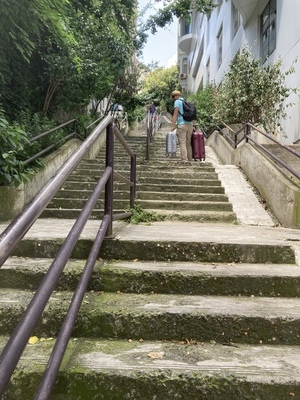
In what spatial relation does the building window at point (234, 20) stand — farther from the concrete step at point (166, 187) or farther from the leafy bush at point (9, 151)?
the leafy bush at point (9, 151)

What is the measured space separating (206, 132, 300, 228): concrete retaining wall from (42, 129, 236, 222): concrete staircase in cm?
54

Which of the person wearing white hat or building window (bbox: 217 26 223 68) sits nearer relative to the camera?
the person wearing white hat

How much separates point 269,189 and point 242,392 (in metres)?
3.36

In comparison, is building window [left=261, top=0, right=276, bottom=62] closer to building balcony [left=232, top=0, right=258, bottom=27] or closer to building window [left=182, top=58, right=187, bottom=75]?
building balcony [left=232, top=0, right=258, bottom=27]

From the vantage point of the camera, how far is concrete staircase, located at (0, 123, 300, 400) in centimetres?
154

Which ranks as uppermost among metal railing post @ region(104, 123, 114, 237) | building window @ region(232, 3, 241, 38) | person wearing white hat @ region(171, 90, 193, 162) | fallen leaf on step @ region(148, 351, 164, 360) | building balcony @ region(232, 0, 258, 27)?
building window @ region(232, 3, 241, 38)

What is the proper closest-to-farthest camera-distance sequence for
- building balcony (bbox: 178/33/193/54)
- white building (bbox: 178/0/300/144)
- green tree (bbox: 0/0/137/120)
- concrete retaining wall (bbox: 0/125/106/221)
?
concrete retaining wall (bbox: 0/125/106/221) → green tree (bbox: 0/0/137/120) → white building (bbox: 178/0/300/144) → building balcony (bbox: 178/33/193/54)

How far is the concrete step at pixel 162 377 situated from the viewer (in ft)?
4.99

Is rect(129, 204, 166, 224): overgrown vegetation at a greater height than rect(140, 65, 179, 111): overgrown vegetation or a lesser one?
lesser

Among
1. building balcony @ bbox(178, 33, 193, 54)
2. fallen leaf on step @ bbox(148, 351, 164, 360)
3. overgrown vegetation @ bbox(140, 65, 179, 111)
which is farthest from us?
overgrown vegetation @ bbox(140, 65, 179, 111)

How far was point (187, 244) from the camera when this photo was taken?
103 inches

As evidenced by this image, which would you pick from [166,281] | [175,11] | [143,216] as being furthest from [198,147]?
[175,11]

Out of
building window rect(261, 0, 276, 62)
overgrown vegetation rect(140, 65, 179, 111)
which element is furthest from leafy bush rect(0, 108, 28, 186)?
overgrown vegetation rect(140, 65, 179, 111)

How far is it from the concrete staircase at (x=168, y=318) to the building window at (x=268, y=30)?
8.67 meters
